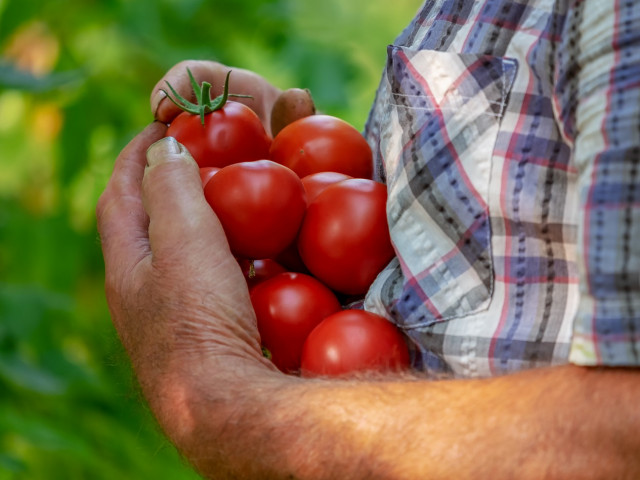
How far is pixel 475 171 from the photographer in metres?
0.85

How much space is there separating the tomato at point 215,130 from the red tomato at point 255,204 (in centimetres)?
11

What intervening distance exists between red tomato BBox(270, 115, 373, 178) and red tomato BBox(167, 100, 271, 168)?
5 centimetres

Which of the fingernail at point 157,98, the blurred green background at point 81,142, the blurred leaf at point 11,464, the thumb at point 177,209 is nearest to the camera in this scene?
the thumb at point 177,209

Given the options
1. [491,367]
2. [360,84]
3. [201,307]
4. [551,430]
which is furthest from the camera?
[360,84]

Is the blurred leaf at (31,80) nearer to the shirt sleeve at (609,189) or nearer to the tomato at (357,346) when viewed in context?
the tomato at (357,346)

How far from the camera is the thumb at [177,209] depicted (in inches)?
37.6

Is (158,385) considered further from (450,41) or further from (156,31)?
(156,31)

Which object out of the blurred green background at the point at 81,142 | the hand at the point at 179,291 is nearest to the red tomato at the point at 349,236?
the hand at the point at 179,291

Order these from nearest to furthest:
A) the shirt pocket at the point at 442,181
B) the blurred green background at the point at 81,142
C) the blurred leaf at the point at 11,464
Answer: the shirt pocket at the point at 442,181, the blurred leaf at the point at 11,464, the blurred green background at the point at 81,142

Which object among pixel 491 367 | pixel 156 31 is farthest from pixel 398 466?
pixel 156 31

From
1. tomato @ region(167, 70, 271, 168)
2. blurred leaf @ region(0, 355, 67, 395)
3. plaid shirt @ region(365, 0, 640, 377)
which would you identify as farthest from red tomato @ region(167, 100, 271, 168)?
blurred leaf @ region(0, 355, 67, 395)

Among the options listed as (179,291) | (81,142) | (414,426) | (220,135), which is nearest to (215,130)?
(220,135)

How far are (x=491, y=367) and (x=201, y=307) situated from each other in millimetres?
313

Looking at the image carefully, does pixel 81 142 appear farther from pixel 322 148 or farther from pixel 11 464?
pixel 322 148
